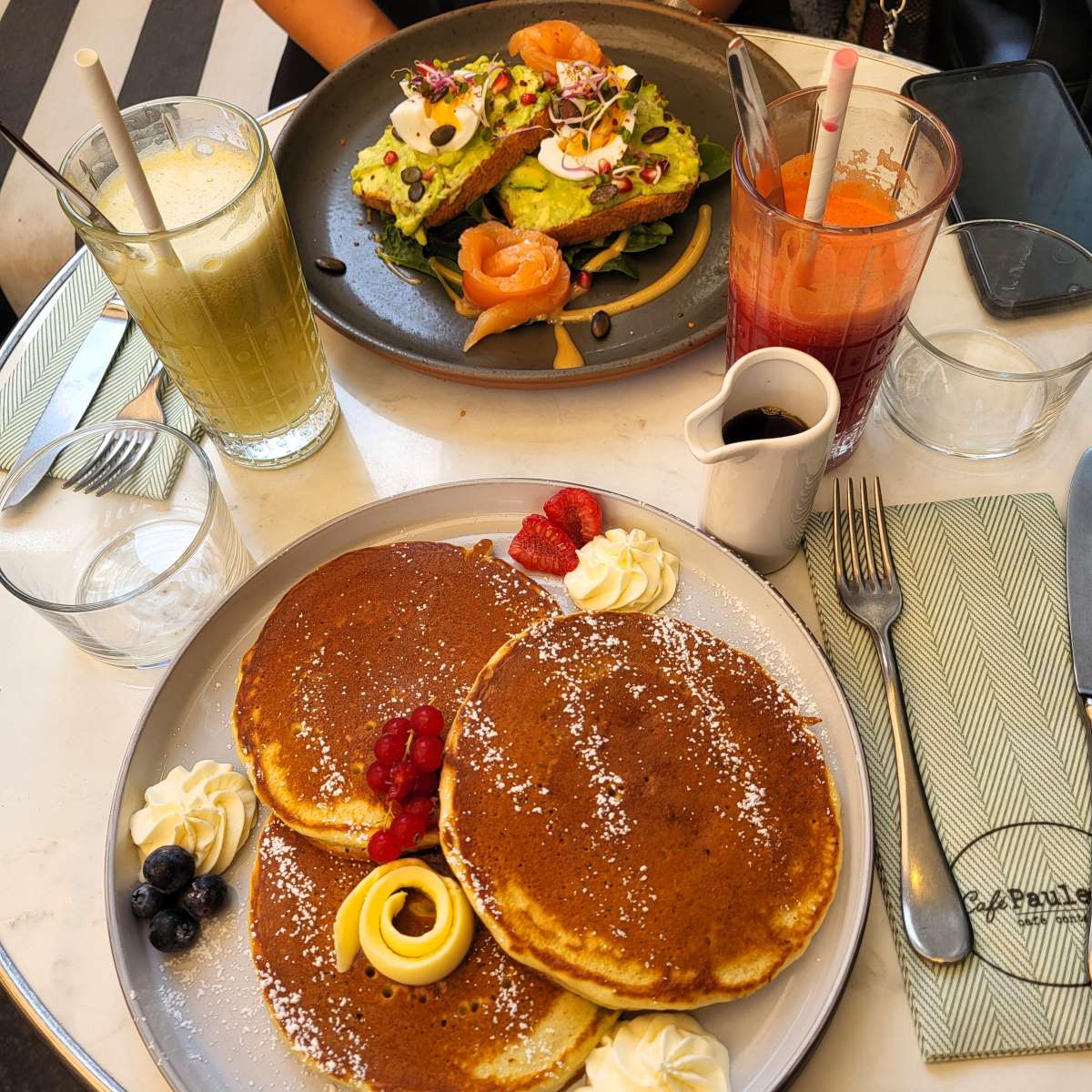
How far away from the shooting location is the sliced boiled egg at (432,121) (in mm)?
1930

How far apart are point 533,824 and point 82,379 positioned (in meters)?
1.15

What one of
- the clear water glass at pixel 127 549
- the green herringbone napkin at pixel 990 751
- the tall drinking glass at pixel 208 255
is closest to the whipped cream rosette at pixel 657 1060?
the green herringbone napkin at pixel 990 751

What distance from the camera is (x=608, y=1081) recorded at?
1.08m

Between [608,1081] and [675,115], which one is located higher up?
[675,115]

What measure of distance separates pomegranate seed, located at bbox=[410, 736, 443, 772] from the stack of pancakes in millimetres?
21

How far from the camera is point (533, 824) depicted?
47.0 inches

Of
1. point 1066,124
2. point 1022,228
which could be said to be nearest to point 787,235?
point 1022,228

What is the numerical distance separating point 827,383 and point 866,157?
40 cm

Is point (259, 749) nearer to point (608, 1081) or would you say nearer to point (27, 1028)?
point (608, 1081)

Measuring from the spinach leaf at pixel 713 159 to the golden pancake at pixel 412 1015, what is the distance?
4.72 ft

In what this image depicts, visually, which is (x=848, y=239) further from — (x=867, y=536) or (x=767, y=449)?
(x=867, y=536)

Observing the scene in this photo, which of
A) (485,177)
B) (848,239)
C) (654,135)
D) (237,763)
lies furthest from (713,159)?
(237,763)

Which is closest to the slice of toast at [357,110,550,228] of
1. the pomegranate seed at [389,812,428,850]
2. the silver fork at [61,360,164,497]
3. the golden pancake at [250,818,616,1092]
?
the silver fork at [61,360,164,497]

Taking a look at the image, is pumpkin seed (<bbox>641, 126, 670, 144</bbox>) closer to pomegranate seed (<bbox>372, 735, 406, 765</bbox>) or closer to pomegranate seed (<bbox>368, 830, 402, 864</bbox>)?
pomegranate seed (<bbox>372, 735, 406, 765</bbox>)
